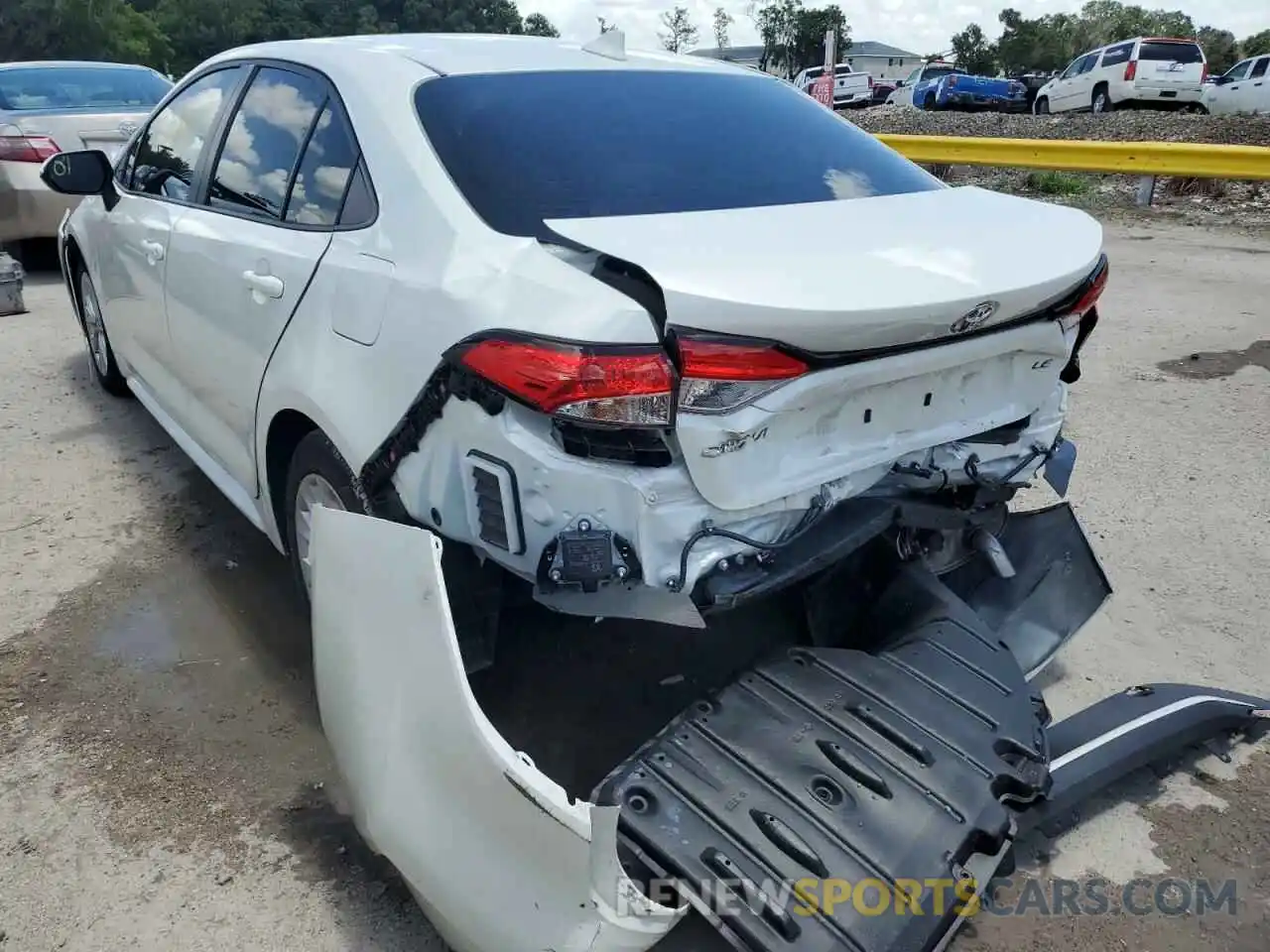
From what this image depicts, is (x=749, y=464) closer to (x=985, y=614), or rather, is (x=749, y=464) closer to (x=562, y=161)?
(x=562, y=161)

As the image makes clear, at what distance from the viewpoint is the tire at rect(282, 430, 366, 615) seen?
8.30ft

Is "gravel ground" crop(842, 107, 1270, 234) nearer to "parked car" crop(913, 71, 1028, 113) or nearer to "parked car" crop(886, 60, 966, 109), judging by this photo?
"parked car" crop(913, 71, 1028, 113)

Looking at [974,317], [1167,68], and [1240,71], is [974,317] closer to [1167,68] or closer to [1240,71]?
[1167,68]

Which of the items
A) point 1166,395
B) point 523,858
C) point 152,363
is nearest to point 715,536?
point 523,858

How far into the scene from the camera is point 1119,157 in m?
10.6

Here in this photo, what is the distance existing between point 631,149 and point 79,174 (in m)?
2.71

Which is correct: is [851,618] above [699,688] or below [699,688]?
above

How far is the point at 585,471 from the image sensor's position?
1963 mm

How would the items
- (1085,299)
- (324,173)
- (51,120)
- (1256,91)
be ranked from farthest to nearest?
(1256,91) → (51,120) → (324,173) → (1085,299)

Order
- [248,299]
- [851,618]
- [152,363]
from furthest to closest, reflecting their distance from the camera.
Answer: [152,363]
[248,299]
[851,618]

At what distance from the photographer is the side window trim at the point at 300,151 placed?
8.34 feet

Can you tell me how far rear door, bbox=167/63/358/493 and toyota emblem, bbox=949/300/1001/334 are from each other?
1540 millimetres

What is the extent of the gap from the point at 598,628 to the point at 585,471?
1345 millimetres

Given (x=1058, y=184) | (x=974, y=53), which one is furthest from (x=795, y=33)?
(x=1058, y=184)
